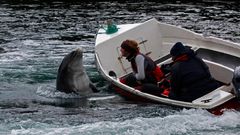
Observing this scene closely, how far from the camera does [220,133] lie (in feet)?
35.4

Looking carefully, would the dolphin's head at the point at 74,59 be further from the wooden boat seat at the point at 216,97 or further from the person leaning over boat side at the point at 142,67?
the wooden boat seat at the point at 216,97

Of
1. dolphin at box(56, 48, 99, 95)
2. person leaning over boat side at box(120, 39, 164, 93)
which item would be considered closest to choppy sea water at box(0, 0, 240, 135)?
dolphin at box(56, 48, 99, 95)

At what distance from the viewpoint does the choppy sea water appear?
11242mm

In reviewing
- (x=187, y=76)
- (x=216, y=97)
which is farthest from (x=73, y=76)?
(x=216, y=97)

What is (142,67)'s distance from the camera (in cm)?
1284

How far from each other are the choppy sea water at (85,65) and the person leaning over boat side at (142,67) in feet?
1.72

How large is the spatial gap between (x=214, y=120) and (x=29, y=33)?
10835 millimetres

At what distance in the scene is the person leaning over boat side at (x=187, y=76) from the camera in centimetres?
1209

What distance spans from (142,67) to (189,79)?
117 cm

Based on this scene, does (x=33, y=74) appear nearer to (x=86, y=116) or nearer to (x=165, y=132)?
(x=86, y=116)

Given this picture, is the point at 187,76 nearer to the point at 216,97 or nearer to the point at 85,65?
the point at 216,97

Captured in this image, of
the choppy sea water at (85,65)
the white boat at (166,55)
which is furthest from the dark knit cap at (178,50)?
the choppy sea water at (85,65)

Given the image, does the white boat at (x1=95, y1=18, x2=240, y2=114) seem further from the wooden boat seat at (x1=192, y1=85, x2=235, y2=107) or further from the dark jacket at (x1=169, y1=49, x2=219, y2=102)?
the dark jacket at (x1=169, y1=49, x2=219, y2=102)

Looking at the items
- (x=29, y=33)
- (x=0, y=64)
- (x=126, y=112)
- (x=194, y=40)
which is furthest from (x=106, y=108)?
(x=29, y=33)
